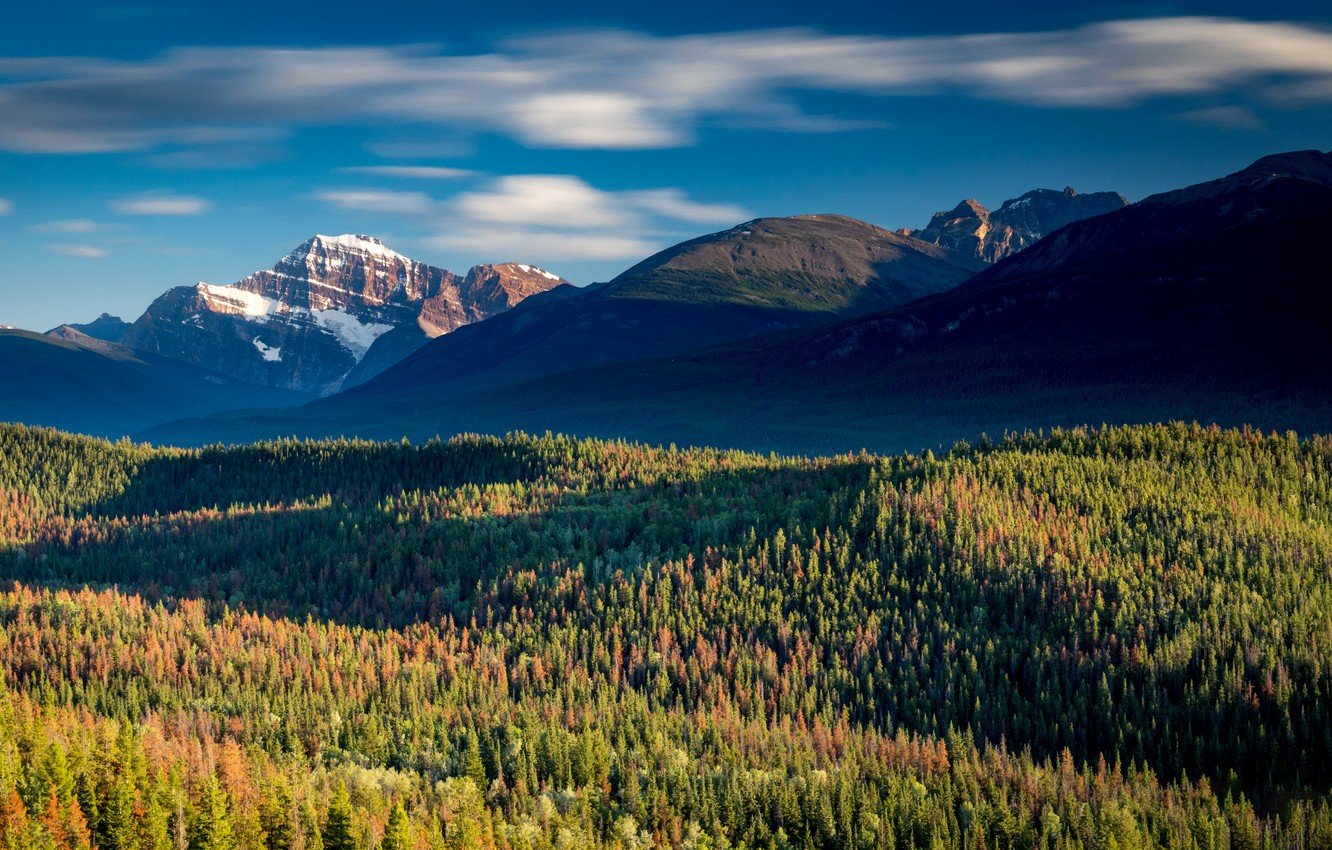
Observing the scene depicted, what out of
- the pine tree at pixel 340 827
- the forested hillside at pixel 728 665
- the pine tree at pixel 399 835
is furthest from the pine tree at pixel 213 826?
the pine tree at pixel 399 835

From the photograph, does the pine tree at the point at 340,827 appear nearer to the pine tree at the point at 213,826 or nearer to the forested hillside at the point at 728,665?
the forested hillside at the point at 728,665

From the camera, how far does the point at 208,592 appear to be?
109250 millimetres

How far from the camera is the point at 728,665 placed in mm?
74188

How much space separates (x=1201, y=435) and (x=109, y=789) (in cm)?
9988

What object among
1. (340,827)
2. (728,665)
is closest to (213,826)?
(340,827)

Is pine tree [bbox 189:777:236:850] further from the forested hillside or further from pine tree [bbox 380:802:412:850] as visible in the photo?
pine tree [bbox 380:802:412:850]

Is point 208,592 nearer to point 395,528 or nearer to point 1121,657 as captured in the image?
point 395,528

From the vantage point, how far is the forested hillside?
154 ft

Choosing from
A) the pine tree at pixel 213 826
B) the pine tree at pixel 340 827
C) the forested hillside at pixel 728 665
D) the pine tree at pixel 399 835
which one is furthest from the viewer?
the forested hillside at pixel 728 665

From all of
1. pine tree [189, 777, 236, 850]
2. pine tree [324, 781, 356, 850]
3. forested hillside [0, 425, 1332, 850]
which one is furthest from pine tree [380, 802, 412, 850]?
pine tree [189, 777, 236, 850]

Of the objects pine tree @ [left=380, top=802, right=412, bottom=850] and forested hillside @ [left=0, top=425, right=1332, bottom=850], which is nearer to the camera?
pine tree @ [left=380, top=802, right=412, bottom=850]

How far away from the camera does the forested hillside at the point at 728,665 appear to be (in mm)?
47031

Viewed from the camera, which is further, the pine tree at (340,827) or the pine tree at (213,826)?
the pine tree at (340,827)

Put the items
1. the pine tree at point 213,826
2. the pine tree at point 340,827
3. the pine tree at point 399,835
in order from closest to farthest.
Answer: the pine tree at point 213,826 < the pine tree at point 399,835 < the pine tree at point 340,827
